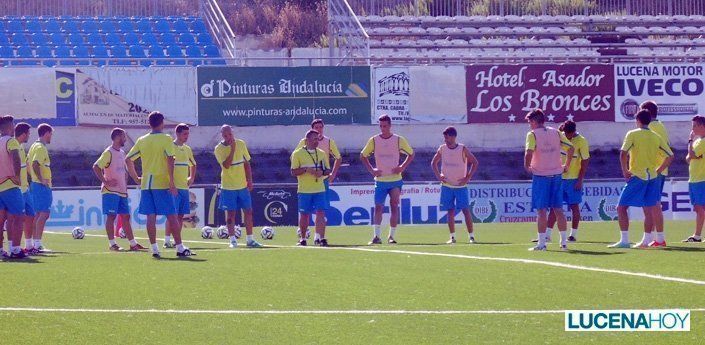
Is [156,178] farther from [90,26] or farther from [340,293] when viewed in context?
[90,26]

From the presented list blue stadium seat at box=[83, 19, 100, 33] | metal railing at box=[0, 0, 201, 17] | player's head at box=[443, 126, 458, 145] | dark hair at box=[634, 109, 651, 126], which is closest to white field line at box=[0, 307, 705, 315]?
dark hair at box=[634, 109, 651, 126]

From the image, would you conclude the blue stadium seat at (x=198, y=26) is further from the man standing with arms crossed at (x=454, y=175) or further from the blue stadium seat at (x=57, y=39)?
the man standing with arms crossed at (x=454, y=175)

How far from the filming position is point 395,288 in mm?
11438

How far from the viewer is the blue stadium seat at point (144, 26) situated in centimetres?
3775

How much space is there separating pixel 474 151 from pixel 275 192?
8566 millimetres

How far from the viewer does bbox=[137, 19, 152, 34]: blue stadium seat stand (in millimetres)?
37750

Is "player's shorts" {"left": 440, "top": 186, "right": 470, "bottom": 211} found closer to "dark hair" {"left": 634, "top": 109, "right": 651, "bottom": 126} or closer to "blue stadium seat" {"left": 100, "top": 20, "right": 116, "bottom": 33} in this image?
"dark hair" {"left": 634, "top": 109, "right": 651, "bottom": 126}

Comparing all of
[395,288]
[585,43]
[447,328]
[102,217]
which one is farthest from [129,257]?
[585,43]

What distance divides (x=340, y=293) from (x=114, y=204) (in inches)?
304

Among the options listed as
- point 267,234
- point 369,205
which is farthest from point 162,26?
point 267,234

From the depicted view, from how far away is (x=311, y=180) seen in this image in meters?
18.0

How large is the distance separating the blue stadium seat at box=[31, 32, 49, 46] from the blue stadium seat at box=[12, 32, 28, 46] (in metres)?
0.28

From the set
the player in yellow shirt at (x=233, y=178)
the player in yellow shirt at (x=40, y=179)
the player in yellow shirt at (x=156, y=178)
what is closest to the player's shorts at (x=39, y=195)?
the player in yellow shirt at (x=40, y=179)

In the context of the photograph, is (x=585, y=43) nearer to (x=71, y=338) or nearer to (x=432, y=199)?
(x=432, y=199)
